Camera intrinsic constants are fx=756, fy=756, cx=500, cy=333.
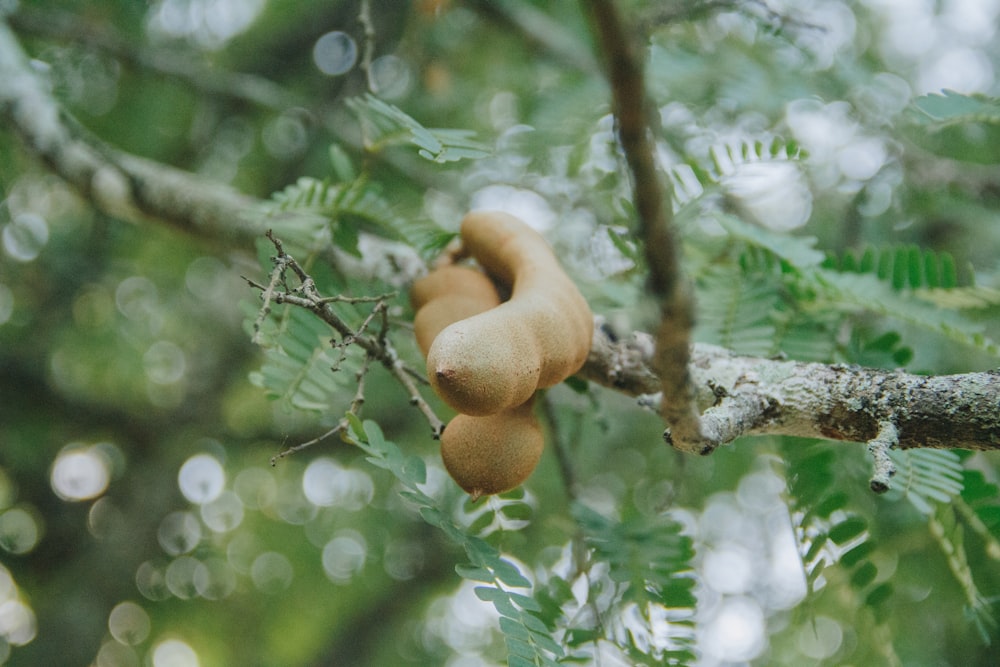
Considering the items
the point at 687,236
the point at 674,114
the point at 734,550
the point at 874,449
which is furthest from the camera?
the point at 734,550

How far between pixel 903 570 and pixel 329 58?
2.73m

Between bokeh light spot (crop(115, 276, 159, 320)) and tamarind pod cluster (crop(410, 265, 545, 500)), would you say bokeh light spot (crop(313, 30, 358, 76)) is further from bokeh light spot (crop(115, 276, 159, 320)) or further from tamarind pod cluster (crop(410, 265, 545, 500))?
tamarind pod cluster (crop(410, 265, 545, 500))

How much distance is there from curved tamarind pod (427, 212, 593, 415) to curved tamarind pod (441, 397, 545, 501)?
0.04 m

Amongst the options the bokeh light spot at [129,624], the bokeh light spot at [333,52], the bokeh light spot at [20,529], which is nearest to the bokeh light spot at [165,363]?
the bokeh light spot at [20,529]

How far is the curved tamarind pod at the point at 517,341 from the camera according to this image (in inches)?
27.4

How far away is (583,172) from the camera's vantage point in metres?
2.02

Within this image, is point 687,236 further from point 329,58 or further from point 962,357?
point 329,58

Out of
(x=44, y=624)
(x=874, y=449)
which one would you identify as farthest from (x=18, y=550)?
(x=874, y=449)

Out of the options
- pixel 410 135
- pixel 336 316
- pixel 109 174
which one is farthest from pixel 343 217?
pixel 109 174

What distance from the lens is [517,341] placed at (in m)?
0.73

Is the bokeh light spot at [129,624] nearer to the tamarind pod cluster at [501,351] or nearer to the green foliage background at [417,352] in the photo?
the green foliage background at [417,352]

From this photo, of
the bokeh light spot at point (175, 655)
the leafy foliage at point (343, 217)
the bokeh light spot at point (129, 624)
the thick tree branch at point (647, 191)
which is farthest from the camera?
the bokeh light spot at point (175, 655)

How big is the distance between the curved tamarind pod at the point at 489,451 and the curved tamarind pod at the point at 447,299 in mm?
157

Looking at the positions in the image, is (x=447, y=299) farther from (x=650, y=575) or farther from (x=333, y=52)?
(x=333, y=52)
